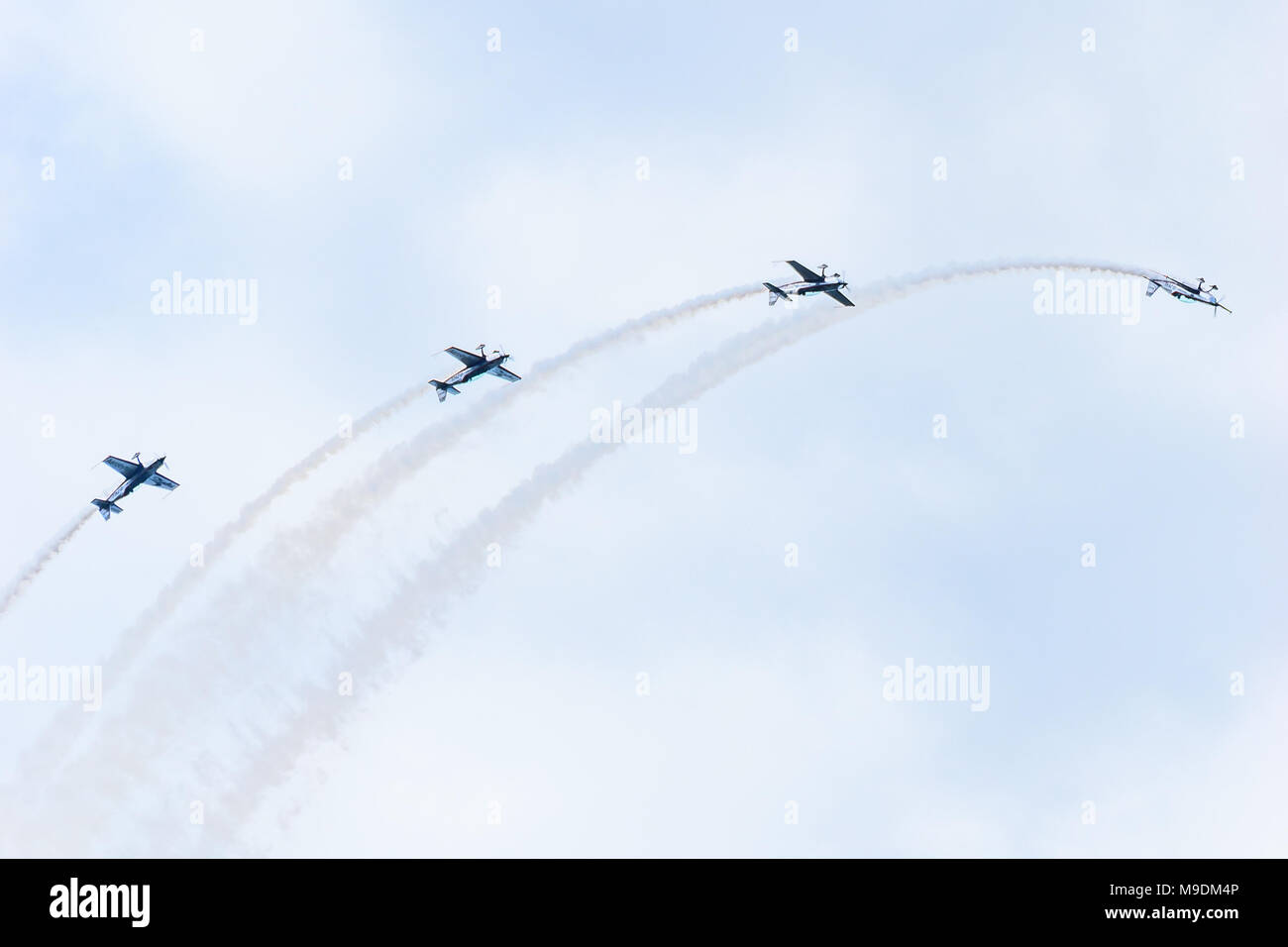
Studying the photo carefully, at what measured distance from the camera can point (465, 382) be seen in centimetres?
10769

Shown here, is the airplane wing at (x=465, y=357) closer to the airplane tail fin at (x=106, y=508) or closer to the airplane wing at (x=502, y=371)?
the airplane wing at (x=502, y=371)

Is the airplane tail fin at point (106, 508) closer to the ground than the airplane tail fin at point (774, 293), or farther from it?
closer to the ground

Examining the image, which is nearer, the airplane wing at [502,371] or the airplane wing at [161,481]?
the airplane wing at [502,371]

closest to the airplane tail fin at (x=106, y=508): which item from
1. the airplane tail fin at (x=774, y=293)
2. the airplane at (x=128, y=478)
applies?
the airplane at (x=128, y=478)

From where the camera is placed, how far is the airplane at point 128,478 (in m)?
111

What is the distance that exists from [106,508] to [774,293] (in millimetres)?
49201

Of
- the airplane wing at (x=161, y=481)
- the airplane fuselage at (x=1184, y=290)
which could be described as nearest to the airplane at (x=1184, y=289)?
the airplane fuselage at (x=1184, y=290)

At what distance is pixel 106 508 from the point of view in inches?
4395

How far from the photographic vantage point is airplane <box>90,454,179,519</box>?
4353 inches

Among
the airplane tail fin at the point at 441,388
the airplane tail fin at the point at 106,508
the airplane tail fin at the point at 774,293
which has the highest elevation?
the airplane tail fin at the point at 774,293

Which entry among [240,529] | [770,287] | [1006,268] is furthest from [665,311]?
[240,529]
